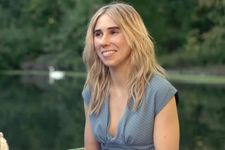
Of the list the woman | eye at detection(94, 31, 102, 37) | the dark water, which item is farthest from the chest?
the dark water

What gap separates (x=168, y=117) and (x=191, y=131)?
10555 mm

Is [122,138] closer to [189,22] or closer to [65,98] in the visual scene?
[65,98]

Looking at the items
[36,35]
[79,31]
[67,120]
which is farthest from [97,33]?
[36,35]

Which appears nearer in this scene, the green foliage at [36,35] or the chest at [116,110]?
the chest at [116,110]

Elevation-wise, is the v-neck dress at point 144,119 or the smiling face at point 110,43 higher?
the smiling face at point 110,43

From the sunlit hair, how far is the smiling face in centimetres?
2

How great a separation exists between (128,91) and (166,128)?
20cm

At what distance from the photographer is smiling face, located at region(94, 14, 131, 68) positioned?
221cm

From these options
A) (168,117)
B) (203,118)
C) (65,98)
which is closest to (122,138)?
(168,117)

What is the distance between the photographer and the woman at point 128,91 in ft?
7.18

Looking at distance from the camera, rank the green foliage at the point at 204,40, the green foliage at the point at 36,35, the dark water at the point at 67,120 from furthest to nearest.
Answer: the green foliage at the point at 36,35 < the green foliage at the point at 204,40 < the dark water at the point at 67,120

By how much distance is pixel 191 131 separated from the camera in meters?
12.6

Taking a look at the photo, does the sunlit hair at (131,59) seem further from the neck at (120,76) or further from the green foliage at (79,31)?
the green foliage at (79,31)

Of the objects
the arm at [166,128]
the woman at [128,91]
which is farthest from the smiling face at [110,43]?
the arm at [166,128]
